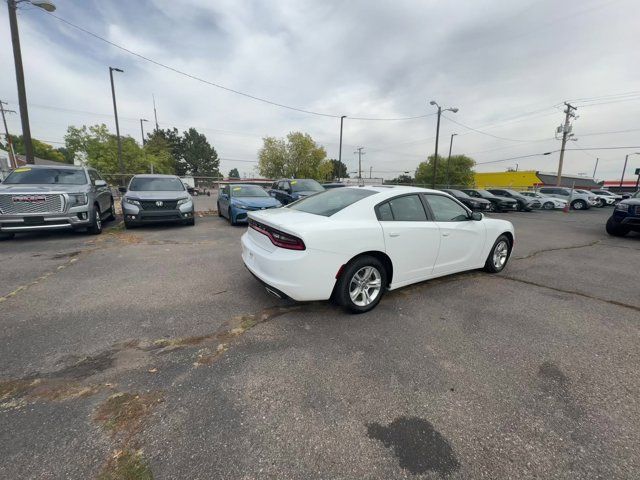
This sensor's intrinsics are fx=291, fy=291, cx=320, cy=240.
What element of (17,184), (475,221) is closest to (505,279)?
(475,221)

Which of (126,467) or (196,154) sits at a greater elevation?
(196,154)

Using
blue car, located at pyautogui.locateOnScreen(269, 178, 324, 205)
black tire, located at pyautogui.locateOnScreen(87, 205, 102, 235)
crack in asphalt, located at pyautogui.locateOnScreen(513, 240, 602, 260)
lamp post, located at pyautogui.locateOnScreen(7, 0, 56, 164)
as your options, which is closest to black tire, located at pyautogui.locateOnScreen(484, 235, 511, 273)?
crack in asphalt, located at pyautogui.locateOnScreen(513, 240, 602, 260)

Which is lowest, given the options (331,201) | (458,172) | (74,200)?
(74,200)

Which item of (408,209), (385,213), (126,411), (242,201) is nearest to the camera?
(126,411)

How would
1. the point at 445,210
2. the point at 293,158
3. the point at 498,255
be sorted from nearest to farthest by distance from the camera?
the point at 445,210 < the point at 498,255 < the point at 293,158

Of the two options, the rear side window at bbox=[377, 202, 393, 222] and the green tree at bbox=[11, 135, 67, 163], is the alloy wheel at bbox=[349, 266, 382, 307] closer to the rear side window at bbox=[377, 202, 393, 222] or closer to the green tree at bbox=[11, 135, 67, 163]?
the rear side window at bbox=[377, 202, 393, 222]

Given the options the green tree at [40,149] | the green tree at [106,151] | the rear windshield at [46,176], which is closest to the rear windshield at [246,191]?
the rear windshield at [46,176]

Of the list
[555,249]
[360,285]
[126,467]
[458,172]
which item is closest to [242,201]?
[360,285]

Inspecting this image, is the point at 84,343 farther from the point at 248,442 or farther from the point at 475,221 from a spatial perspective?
the point at 475,221

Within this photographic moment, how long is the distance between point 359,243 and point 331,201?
2.93ft

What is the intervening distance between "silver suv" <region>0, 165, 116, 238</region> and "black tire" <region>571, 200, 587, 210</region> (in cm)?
2862

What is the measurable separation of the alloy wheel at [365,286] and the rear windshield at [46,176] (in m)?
8.06

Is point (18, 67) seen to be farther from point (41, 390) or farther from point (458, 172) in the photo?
point (458, 172)

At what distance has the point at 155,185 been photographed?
911 centimetres
